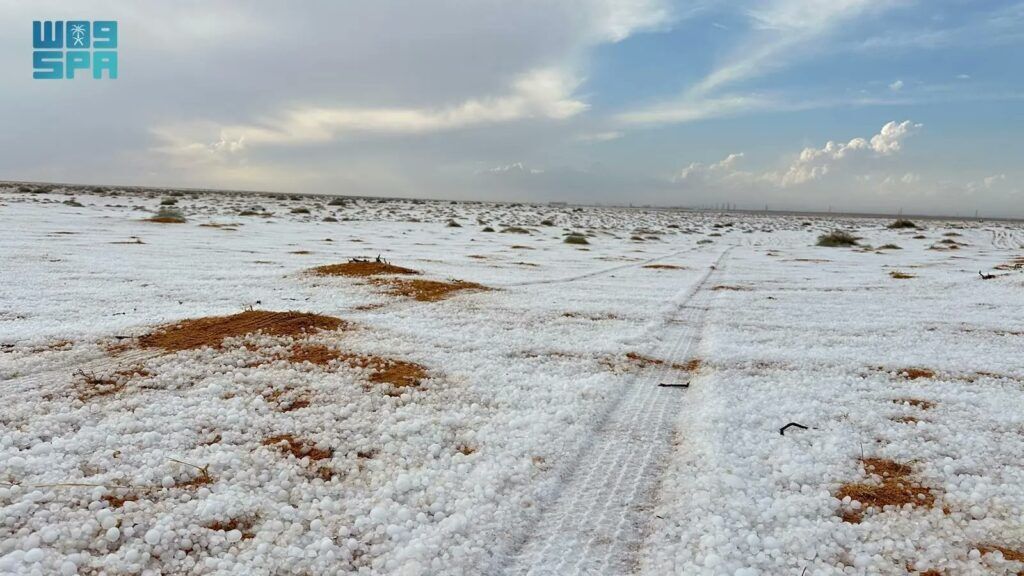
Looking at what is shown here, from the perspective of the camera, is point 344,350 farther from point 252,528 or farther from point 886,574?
point 886,574

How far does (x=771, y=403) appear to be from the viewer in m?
3.65

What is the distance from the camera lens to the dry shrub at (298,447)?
2.75 meters

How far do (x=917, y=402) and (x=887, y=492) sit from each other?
1.41m

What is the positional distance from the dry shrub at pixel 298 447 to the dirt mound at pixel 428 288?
12.1ft

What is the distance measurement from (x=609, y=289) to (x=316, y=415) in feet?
18.8

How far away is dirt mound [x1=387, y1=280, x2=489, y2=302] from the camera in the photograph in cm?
676

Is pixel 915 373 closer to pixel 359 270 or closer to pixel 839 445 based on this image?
pixel 839 445

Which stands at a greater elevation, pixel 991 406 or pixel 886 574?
pixel 991 406

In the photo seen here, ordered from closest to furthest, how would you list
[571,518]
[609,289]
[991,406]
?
[571,518]
[991,406]
[609,289]

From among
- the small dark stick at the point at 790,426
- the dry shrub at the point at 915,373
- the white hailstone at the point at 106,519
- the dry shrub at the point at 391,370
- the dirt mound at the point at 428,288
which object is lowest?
the white hailstone at the point at 106,519

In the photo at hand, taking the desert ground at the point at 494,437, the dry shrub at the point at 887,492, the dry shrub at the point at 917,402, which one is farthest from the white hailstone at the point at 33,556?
the dry shrub at the point at 917,402

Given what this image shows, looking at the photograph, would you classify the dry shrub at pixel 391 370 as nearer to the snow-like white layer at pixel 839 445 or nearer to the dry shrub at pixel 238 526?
the dry shrub at pixel 238 526

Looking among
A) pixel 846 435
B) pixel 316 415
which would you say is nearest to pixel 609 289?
pixel 846 435

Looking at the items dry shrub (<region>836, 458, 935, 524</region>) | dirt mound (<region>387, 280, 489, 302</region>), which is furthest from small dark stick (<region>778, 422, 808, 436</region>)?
dirt mound (<region>387, 280, 489, 302</region>)
